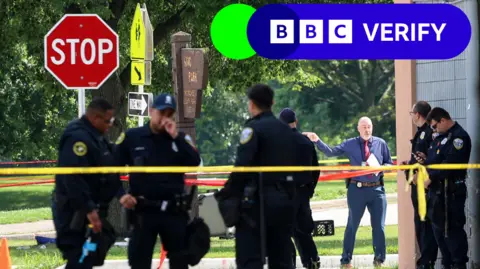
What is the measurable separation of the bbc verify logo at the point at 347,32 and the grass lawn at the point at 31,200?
14450 mm

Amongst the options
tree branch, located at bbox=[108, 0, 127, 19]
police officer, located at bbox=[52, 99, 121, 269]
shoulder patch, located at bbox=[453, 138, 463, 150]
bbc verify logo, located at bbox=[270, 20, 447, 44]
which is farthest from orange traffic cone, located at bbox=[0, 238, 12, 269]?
tree branch, located at bbox=[108, 0, 127, 19]

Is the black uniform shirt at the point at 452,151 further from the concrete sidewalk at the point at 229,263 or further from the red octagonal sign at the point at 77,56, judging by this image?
the red octagonal sign at the point at 77,56

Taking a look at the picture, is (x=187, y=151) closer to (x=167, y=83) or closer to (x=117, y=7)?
(x=117, y=7)

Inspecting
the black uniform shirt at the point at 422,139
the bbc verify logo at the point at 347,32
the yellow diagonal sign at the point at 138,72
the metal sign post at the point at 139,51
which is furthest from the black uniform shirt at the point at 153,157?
the yellow diagonal sign at the point at 138,72

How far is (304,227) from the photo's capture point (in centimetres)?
1290

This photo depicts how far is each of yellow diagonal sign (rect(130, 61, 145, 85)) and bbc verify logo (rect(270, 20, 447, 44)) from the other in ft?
14.4

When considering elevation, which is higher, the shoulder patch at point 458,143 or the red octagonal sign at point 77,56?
the red octagonal sign at point 77,56

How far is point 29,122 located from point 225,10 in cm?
1805

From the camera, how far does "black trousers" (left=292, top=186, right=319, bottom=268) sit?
1272cm

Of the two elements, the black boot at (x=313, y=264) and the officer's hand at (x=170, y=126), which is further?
the black boot at (x=313, y=264)

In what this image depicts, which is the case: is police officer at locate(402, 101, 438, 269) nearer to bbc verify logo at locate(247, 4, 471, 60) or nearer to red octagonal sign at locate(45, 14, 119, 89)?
bbc verify logo at locate(247, 4, 471, 60)

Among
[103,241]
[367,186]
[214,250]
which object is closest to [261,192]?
[103,241]

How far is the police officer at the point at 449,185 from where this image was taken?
40.5 feet

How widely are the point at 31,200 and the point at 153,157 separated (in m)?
34.2
